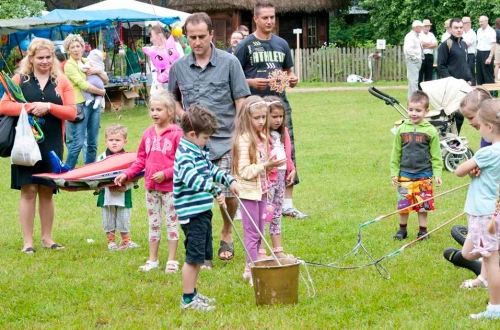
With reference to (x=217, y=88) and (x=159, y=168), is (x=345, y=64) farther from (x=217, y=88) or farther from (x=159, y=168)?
(x=159, y=168)

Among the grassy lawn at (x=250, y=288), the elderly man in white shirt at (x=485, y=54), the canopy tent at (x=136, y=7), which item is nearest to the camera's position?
the grassy lawn at (x=250, y=288)

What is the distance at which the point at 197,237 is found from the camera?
18.6 ft

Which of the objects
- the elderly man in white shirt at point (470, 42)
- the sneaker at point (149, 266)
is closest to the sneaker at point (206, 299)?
the sneaker at point (149, 266)

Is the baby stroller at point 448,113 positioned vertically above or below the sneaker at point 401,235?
above

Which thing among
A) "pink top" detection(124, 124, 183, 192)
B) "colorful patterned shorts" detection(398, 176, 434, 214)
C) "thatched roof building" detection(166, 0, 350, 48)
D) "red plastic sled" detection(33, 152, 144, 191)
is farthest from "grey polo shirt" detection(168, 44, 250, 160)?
"thatched roof building" detection(166, 0, 350, 48)

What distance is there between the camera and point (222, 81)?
688 centimetres

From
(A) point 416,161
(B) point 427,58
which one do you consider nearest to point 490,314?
(A) point 416,161

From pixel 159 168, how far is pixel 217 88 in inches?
32.8

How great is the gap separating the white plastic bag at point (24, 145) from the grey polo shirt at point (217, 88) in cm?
147

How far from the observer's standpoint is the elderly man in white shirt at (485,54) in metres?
21.8

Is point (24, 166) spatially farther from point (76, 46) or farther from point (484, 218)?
point (76, 46)

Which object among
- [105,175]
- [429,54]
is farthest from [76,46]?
[429,54]

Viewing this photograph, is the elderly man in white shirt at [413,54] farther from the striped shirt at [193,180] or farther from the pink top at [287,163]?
the striped shirt at [193,180]

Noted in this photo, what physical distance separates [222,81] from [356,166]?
5839mm
